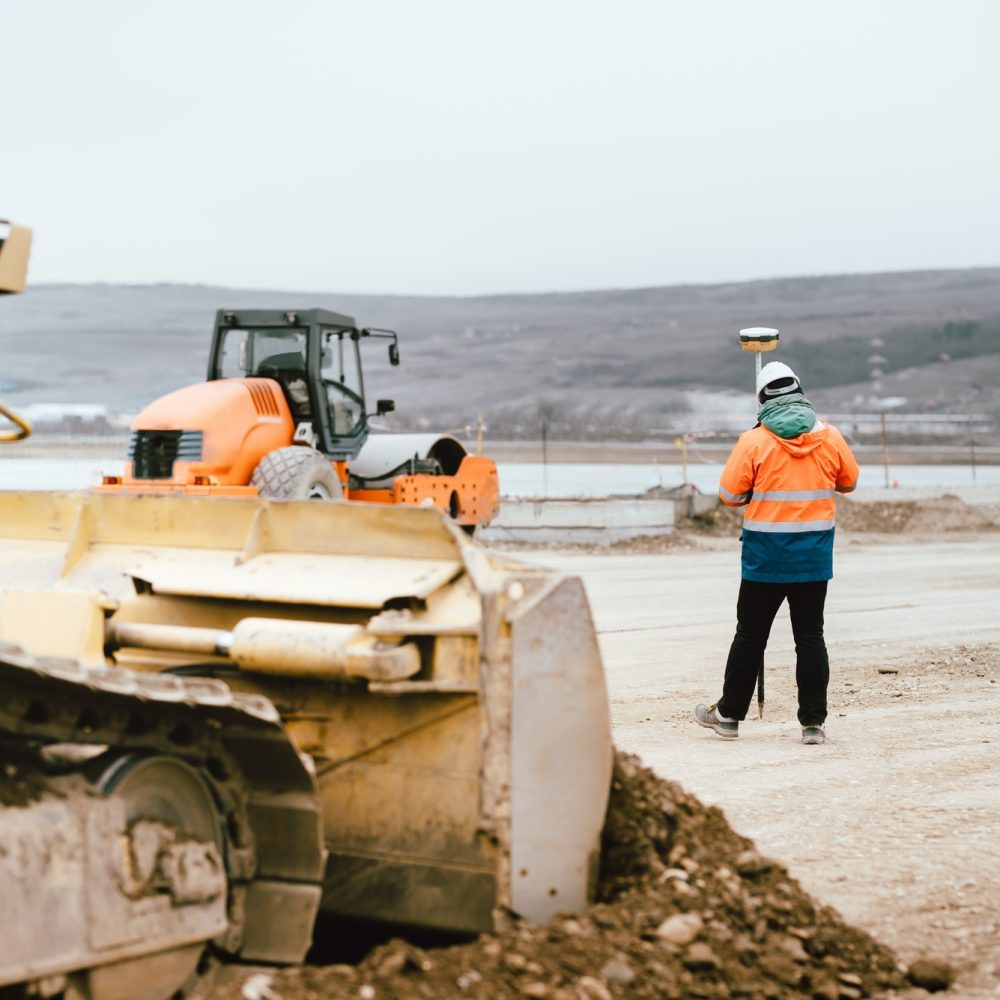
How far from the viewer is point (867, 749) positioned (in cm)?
730

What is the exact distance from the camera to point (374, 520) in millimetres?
4535

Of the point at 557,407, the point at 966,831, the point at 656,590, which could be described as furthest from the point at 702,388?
the point at 966,831

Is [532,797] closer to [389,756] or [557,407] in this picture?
[389,756]

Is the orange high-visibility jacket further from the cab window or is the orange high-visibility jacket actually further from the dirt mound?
the cab window

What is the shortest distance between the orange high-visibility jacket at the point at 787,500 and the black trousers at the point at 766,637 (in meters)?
0.09

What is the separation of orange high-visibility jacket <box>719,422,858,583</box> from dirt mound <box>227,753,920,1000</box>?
275 centimetres

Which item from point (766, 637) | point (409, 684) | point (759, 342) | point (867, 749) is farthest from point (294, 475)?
point (409, 684)

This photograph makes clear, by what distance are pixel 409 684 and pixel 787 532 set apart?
3784 mm

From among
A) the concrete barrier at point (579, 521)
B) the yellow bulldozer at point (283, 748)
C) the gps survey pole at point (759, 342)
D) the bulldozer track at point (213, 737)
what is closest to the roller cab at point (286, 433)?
the concrete barrier at point (579, 521)

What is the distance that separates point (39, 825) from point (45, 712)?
0.25 meters

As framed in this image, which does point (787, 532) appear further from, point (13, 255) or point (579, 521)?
point (579, 521)

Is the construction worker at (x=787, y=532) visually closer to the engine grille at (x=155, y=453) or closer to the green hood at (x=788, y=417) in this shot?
the green hood at (x=788, y=417)

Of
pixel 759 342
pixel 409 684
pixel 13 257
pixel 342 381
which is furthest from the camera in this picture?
pixel 342 381

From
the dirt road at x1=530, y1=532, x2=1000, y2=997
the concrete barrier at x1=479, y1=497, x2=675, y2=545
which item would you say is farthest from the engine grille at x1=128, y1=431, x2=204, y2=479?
the concrete barrier at x1=479, y1=497, x2=675, y2=545
